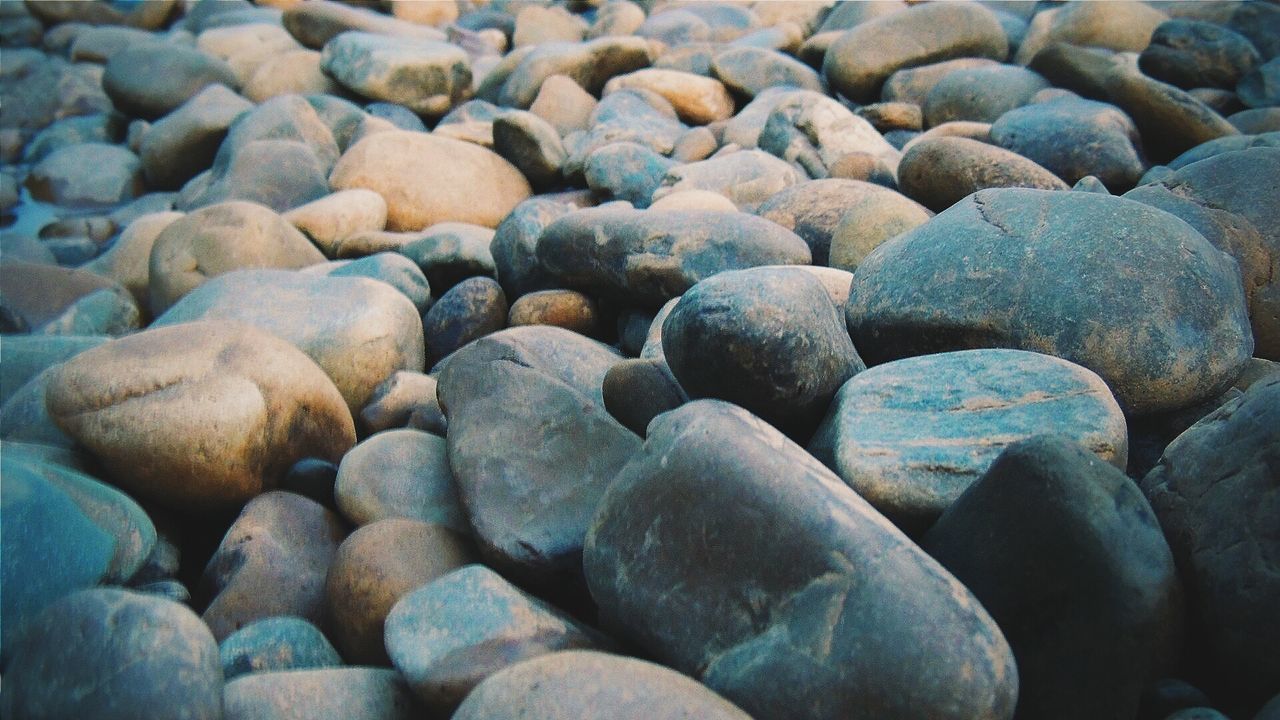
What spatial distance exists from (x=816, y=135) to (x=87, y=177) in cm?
623

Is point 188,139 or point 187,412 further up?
point 187,412

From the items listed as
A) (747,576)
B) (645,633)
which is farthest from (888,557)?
(645,633)

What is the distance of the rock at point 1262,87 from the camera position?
5086mm

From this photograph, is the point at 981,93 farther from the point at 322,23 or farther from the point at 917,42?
the point at 322,23

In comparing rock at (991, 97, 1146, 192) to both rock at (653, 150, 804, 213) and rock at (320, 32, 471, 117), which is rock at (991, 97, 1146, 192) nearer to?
rock at (653, 150, 804, 213)

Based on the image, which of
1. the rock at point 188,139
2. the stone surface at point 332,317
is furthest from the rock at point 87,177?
the stone surface at point 332,317

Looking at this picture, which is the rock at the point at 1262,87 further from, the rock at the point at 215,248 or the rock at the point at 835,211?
the rock at the point at 215,248

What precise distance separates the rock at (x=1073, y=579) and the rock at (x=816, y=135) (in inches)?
146

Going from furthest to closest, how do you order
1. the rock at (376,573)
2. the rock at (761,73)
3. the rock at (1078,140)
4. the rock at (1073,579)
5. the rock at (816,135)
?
the rock at (761,73) < the rock at (816,135) < the rock at (1078,140) < the rock at (376,573) < the rock at (1073,579)

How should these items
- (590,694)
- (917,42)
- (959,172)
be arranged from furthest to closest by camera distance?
(917,42)
(959,172)
(590,694)

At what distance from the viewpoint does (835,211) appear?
3.76m

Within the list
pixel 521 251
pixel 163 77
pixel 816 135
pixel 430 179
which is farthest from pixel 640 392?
pixel 163 77

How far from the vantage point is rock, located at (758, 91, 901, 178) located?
5191 mm

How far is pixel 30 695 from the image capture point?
1.38 m
